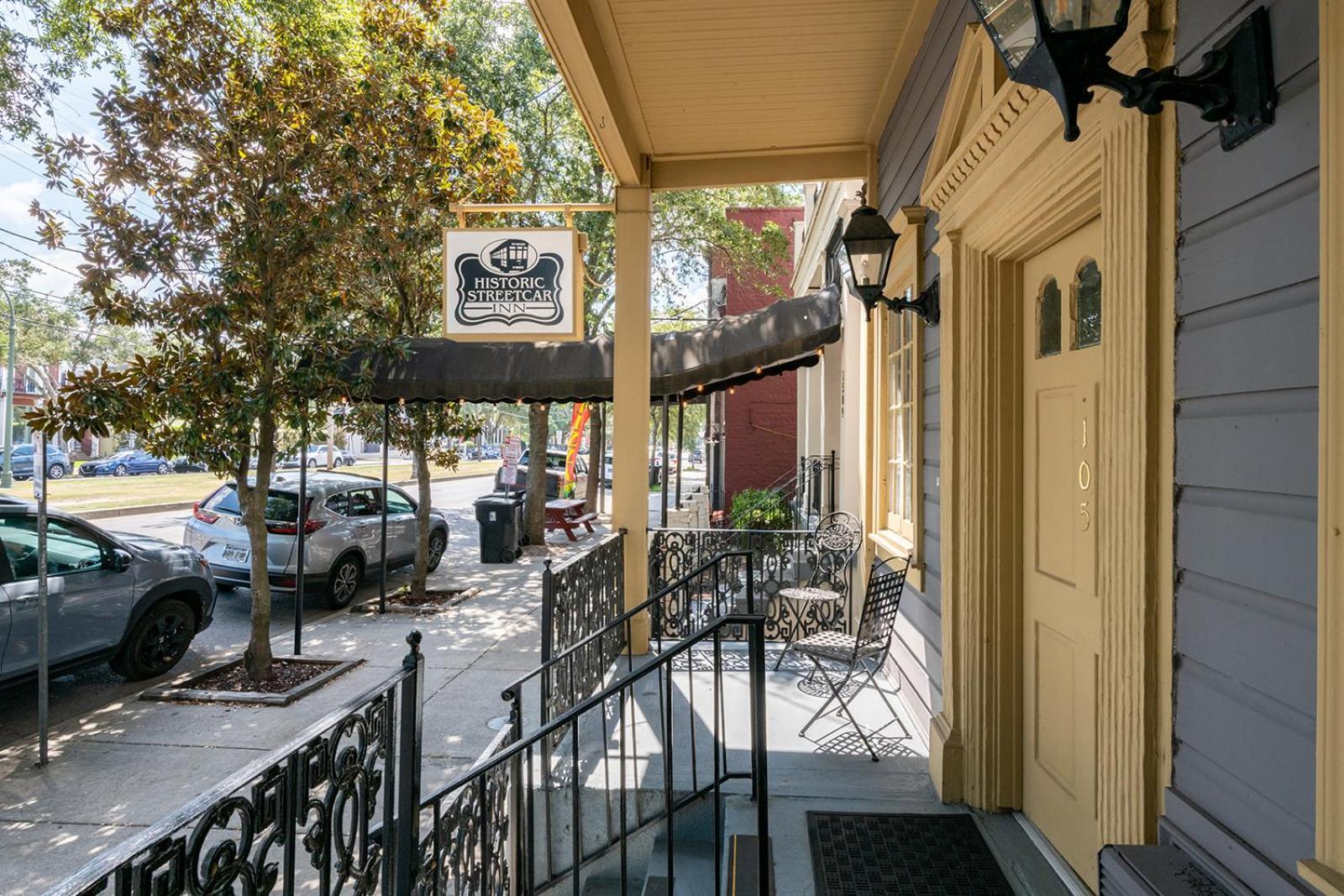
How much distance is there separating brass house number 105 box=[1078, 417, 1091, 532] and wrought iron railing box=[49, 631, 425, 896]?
2197 millimetres

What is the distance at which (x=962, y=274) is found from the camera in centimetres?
354

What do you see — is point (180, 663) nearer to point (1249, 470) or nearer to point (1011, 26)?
point (1011, 26)

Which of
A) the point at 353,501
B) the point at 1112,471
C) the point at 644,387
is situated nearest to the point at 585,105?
the point at 644,387

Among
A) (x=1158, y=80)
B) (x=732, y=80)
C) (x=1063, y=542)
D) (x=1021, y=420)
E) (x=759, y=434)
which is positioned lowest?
(x=1063, y=542)

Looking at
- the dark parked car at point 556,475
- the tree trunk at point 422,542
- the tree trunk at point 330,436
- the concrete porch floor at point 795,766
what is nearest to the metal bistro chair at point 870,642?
the concrete porch floor at point 795,766

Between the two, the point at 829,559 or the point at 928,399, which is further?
the point at 829,559

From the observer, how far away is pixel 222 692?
6223mm

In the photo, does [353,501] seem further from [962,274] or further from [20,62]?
[962,274]

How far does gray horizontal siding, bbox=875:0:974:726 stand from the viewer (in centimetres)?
395

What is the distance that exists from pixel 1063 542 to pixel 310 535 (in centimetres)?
857

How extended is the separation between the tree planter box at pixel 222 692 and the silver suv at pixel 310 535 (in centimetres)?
186

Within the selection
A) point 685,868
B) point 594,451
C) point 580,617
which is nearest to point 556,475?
point 594,451

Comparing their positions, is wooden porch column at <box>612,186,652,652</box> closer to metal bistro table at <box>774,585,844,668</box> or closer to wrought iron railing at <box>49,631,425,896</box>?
metal bistro table at <box>774,585,844,668</box>

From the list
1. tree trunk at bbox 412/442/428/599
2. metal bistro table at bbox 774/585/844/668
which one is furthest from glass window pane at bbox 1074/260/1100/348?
tree trunk at bbox 412/442/428/599
